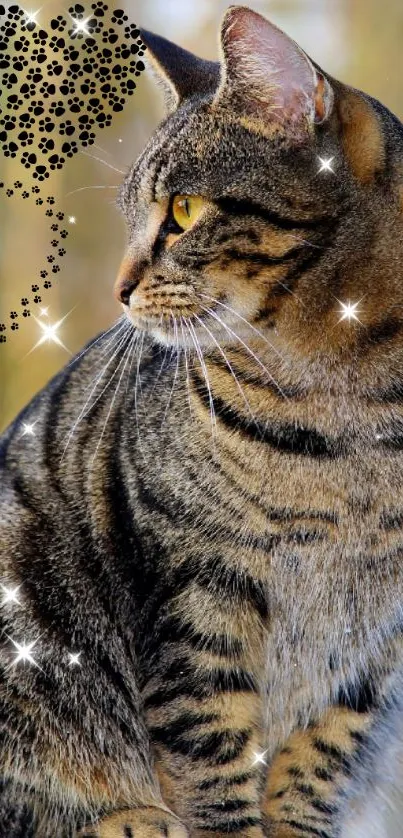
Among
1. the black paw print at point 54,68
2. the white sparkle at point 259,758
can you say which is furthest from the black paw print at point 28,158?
the white sparkle at point 259,758

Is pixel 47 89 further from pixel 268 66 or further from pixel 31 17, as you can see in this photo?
pixel 268 66

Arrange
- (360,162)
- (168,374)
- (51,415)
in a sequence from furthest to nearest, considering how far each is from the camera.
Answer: (51,415) → (168,374) → (360,162)

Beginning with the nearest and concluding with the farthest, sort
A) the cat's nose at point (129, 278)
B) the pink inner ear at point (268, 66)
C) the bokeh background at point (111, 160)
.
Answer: the pink inner ear at point (268, 66) → the cat's nose at point (129, 278) → the bokeh background at point (111, 160)

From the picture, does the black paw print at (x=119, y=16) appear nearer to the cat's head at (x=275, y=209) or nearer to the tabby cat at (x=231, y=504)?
the tabby cat at (x=231, y=504)

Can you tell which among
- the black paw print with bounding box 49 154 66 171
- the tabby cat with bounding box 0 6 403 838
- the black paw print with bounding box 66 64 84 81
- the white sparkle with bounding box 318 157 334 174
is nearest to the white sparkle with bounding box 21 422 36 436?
the tabby cat with bounding box 0 6 403 838

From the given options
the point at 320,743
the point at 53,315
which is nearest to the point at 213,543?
the point at 320,743

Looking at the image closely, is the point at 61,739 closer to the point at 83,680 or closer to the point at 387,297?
the point at 83,680

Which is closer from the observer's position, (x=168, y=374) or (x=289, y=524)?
(x=289, y=524)

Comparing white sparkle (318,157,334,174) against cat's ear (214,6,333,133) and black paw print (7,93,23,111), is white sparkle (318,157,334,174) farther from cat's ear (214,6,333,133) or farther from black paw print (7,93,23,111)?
black paw print (7,93,23,111)
